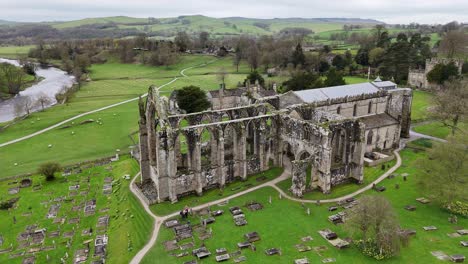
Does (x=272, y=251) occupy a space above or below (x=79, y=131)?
above

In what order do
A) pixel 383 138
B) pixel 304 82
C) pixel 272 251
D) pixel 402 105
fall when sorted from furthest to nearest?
pixel 304 82 < pixel 402 105 < pixel 383 138 < pixel 272 251

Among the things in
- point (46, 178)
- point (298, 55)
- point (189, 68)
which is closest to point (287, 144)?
point (46, 178)

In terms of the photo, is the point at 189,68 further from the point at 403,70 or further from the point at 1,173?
the point at 1,173

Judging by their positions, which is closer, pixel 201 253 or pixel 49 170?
pixel 201 253

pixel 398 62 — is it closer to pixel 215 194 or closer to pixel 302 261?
pixel 215 194

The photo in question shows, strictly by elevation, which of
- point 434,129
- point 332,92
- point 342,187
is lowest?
point 342,187

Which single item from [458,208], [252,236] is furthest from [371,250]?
[458,208]

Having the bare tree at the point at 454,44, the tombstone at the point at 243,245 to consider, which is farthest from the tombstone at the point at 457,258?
the bare tree at the point at 454,44

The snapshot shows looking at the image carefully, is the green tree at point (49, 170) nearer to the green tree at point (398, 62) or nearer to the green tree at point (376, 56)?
the green tree at point (398, 62)
